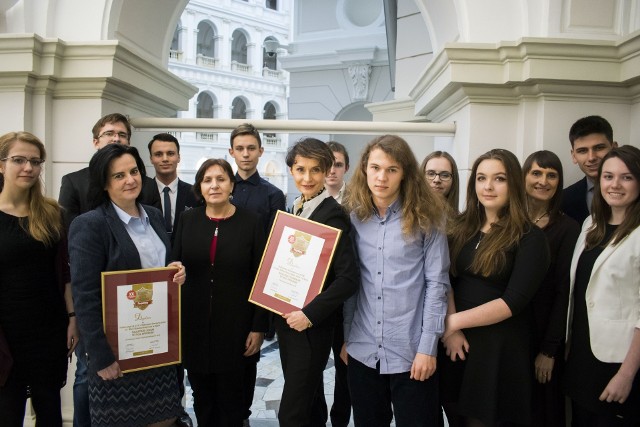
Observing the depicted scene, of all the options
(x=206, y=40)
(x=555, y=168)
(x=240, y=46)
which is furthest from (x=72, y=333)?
(x=240, y=46)

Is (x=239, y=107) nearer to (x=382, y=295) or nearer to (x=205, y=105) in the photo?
(x=205, y=105)

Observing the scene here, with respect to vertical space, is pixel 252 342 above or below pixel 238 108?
below

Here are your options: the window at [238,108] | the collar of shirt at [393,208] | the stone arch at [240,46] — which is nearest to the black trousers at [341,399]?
the collar of shirt at [393,208]

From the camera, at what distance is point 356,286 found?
2.01 meters

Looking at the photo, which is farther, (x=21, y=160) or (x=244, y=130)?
(x=244, y=130)

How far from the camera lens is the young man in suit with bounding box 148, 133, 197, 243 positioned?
2.90 metres

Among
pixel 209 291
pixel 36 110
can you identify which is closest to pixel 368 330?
pixel 209 291

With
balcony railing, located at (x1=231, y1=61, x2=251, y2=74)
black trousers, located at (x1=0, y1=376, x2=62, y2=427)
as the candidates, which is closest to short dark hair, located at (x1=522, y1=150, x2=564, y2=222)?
black trousers, located at (x1=0, y1=376, x2=62, y2=427)

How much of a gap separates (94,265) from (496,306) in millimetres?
1687

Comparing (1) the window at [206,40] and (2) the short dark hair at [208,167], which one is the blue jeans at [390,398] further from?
(1) the window at [206,40]

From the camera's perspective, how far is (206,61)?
87.1ft

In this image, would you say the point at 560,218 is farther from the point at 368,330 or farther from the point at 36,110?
the point at 36,110

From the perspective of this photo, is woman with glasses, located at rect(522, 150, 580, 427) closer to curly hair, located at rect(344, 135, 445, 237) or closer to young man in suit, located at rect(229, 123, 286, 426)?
curly hair, located at rect(344, 135, 445, 237)

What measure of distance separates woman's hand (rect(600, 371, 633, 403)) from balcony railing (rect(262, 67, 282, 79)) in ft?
94.7
